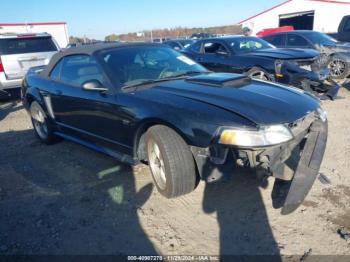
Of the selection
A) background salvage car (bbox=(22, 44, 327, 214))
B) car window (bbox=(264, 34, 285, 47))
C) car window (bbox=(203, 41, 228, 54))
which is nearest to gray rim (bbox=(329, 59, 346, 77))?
car window (bbox=(264, 34, 285, 47))

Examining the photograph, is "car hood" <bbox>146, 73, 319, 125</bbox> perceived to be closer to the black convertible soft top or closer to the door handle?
the black convertible soft top

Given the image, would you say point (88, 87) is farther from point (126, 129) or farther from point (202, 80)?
point (202, 80)

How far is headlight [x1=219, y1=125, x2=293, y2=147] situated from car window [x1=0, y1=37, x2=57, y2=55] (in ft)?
25.9

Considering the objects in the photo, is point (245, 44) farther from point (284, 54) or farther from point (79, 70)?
point (79, 70)

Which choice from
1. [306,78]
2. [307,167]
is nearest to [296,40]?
[306,78]

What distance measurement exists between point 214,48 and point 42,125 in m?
4.80

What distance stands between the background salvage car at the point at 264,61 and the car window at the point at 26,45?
3911 mm

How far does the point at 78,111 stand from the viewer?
431 centimetres

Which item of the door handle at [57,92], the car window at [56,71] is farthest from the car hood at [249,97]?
the car window at [56,71]

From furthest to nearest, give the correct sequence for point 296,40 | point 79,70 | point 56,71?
point 296,40, point 56,71, point 79,70

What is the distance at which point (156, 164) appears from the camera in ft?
11.6

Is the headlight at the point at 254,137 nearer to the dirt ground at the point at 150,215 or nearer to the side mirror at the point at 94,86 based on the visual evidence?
the dirt ground at the point at 150,215

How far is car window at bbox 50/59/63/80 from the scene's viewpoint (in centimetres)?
483

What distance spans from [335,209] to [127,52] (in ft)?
9.44
